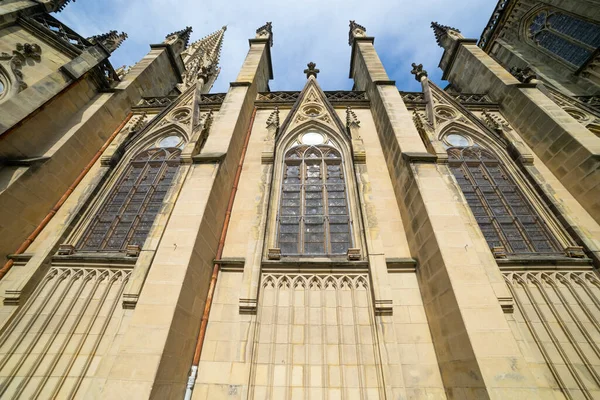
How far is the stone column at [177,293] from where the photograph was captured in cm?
309

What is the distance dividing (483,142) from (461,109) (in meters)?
1.57

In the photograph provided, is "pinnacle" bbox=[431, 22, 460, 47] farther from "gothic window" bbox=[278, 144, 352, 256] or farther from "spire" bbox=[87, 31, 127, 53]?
"spire" bbox=[87, 31, 127, 53]

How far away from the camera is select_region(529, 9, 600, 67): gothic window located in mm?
12125

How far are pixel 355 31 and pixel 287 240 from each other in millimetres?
12704

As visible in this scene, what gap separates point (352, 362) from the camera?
13.2 ft

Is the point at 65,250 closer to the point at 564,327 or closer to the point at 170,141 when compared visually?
the point at 170,141

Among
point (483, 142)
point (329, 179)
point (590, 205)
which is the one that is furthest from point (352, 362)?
point (483, 142)

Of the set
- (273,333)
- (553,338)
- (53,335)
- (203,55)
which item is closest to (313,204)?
(273,333)

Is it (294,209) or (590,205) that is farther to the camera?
(294,209)

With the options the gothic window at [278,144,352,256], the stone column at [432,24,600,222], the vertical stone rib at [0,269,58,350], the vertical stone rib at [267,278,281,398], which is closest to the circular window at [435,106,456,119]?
the stone column at [432,24,600,222]

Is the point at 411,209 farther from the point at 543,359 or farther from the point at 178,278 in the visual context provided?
the point at 178,278

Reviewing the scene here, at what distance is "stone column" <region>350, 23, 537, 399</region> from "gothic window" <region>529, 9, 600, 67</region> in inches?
524

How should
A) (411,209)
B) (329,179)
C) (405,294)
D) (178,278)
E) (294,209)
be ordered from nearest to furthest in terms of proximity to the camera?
(178,278)
(405,294)
(411,209)
(294,209)
(329,179)

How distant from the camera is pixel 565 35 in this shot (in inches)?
526
